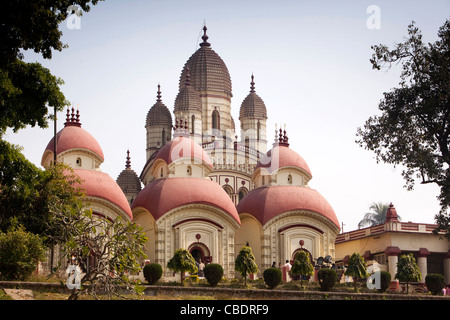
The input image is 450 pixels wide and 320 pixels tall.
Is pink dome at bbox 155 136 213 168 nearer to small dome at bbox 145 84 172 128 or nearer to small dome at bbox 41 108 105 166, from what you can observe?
small dome at bbox 41 108 105 166

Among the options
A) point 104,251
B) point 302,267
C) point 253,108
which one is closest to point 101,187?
point 302,267

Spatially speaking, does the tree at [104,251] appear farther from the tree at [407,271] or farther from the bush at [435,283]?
the bush at [435,283]

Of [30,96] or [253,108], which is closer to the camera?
[30,96]

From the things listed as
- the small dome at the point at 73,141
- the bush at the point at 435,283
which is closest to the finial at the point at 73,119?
the small dome at the point at 73,141

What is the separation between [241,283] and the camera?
33.6m

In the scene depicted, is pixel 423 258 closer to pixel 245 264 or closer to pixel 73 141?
pixel 245 264

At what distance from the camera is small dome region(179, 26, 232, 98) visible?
5541 centimetres

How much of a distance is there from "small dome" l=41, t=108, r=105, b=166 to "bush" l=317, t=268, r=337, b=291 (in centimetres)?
1263

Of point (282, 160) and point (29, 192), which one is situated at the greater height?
point (282, 160)

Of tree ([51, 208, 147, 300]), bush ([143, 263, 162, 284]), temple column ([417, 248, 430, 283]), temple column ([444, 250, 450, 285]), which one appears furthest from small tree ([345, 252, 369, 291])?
tree ([51, 208, 147, 300])

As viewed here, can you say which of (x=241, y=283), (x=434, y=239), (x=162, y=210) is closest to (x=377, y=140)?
(x=241, y=283)

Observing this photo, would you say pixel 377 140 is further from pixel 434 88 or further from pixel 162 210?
pixel 162 210

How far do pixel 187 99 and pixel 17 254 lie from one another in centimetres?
2857

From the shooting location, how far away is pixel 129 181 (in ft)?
177
